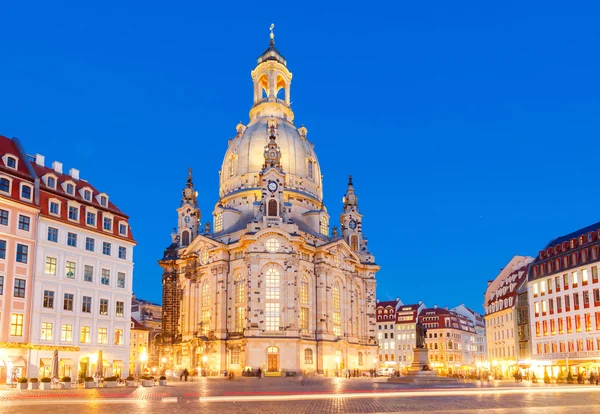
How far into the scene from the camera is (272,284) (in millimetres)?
98500

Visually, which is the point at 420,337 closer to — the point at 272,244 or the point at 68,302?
the point at 272,244

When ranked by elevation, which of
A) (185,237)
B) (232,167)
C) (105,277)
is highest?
(232,167)

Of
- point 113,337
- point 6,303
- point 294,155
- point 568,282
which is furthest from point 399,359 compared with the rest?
point 6,303

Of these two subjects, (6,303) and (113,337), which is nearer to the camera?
(6,303)

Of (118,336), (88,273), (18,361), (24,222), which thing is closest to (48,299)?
(88,273)

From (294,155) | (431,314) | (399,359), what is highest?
(294,155)

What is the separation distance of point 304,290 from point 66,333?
155 ft

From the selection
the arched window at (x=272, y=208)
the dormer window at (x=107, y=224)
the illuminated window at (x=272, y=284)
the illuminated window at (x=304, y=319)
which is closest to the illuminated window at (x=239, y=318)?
the illuminated window at (x=272, y=284)

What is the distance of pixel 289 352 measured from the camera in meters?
95.4

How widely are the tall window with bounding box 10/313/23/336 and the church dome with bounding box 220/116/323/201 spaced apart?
195ft

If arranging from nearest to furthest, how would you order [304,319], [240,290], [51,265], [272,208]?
[51,265] → [240,290] → [304,319] → [272,208]

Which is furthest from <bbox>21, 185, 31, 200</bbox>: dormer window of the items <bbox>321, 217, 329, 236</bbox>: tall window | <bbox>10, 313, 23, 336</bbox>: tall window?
<bbox>321, 217, 329, 236</bbox>: tall window

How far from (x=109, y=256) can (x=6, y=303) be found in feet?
42.8

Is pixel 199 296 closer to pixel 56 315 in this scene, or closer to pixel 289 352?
pixel 289 352
